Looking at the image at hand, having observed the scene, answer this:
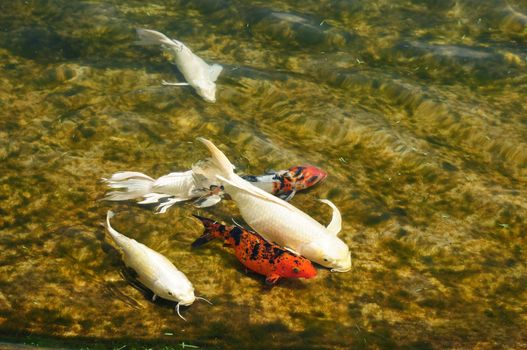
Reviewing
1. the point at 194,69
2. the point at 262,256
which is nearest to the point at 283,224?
the point at 262,256

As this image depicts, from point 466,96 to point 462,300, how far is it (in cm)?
456

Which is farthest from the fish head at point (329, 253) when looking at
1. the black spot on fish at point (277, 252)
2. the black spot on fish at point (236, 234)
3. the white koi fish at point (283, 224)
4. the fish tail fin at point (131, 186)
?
the fish tail fin at point (131, 186)

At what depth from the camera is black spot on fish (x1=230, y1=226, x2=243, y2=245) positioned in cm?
602

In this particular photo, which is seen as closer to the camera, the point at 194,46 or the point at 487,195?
the point at 487,195

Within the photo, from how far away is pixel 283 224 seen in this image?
5.95 m

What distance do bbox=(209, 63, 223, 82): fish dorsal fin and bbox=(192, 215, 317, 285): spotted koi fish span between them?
389 centimetres

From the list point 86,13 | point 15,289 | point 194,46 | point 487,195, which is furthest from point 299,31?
point 15,289

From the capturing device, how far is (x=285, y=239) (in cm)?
595

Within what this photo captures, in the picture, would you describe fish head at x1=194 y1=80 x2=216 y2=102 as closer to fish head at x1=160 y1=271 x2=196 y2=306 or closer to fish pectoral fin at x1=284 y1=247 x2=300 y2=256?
fish pectoral fin at x1=284 y1=247 x2=300 y2=256

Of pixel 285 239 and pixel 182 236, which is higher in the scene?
pixel 285 239

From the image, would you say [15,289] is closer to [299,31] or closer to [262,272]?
[262,272]

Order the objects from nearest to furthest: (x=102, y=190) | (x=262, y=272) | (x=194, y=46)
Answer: (x=262, y=272)
(x=102, y=190)
(x=194, y=46)

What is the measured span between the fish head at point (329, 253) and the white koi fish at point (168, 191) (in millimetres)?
1409

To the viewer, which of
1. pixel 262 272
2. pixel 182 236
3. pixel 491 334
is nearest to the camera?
pixel 491 334
